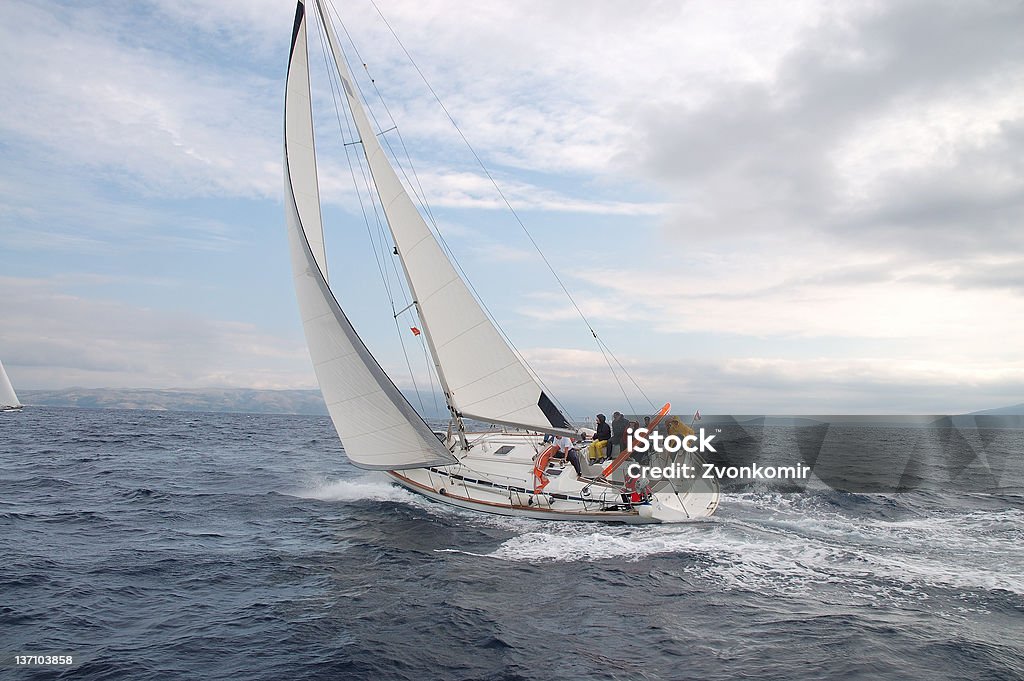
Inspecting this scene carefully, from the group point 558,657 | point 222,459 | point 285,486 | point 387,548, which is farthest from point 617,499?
point 222,459

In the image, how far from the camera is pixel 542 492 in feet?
53.2

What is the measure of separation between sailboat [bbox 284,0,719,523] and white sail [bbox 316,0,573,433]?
3 cm

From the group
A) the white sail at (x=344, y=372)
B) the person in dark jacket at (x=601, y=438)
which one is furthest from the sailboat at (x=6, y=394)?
the person in dark jacket at (x=601, y=438)

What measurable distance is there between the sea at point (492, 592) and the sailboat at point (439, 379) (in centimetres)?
83

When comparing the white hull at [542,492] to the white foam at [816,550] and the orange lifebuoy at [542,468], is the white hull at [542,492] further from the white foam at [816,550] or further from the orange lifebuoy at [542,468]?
the white foam at [816,550]

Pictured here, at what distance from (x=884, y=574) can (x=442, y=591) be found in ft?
28.5

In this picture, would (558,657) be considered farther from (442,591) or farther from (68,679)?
(68,679)

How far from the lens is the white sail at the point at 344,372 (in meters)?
16.6

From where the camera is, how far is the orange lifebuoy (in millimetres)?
16763

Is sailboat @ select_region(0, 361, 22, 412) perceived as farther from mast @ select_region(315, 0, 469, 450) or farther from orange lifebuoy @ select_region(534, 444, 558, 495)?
orange lifebuoy @ select_region(534, 444, 558, 495)

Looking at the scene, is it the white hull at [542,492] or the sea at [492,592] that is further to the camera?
the white hull at [542,492]

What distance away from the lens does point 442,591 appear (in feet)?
37.5

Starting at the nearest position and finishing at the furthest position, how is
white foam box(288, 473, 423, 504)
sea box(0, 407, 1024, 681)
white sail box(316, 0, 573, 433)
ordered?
1. sea box(0, 407, 1024, 681)
2. white sail box(316, 0, 573, 433)
3. white foam box(288, 473, 423, 504)

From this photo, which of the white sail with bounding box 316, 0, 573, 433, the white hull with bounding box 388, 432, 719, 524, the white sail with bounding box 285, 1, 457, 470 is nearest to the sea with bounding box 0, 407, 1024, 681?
the white hull with bounding box 388, 432, 719, 524
